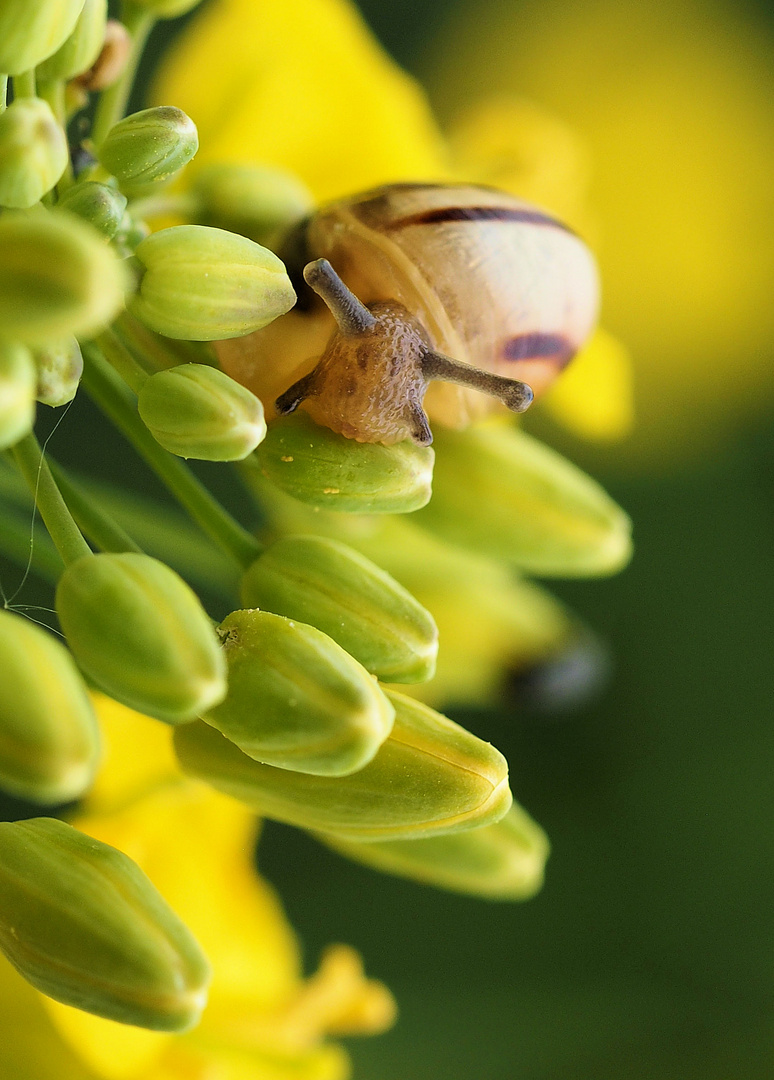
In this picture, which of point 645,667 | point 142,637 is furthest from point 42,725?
point 645,667

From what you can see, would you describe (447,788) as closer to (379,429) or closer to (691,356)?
(379,429)

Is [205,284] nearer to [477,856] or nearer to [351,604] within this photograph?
[351,604]

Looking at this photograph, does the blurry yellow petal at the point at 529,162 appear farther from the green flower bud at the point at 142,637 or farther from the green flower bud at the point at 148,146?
the green flower bud at the point at 142,637

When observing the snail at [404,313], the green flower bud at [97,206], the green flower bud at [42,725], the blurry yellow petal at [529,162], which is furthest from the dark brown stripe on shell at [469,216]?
the blurry yellow petal at [529,162]

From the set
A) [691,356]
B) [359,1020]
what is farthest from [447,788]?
[691,356]

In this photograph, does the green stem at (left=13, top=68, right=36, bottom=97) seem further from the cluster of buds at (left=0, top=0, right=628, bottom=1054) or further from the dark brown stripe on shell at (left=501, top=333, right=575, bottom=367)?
the dark brown stripe on shell at (left=501, top=333, right=575, bottom=367)

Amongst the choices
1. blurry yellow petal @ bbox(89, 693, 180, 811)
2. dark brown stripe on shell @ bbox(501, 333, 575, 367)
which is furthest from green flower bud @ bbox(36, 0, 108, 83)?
blurry yellow petal @ bbox(89, 693, 180, 811)
